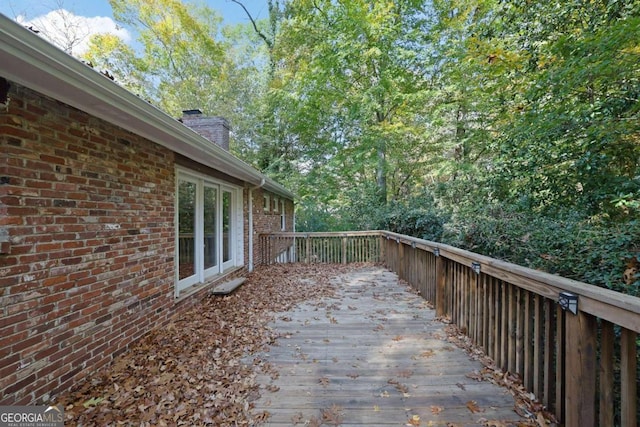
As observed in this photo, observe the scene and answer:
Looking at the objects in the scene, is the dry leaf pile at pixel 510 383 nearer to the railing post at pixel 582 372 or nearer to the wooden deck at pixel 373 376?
the wooden deck at pixel 373 376

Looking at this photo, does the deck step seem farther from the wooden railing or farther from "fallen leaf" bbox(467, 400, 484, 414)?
"fallen leaf" bbox(467, 400, 484, 414)

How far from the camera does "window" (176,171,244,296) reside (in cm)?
441

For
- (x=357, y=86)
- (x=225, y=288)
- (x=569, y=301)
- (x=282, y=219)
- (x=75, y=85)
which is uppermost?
(x=357, y=86)

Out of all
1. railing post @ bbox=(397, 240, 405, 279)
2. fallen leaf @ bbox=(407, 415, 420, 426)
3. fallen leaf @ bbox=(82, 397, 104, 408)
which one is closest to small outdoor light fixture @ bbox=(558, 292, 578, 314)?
fallen leaf @ bbox=(407, 415, 420, 426)

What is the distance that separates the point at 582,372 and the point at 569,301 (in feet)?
1.32

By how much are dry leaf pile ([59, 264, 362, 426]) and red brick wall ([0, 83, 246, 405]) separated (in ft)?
0.79

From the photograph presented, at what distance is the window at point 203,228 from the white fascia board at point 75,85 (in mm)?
1342

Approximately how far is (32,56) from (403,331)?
4.00 metres

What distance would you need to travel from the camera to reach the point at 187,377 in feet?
8.45

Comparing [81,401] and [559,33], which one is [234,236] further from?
[559,33]

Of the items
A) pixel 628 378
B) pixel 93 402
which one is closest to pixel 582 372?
pixel 628 378

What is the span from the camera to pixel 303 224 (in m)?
13.9

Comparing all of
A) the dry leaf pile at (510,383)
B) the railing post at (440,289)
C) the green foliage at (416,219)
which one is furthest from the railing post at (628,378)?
the green foliage at (416,219)

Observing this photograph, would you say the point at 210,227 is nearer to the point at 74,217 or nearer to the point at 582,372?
the point at 74,217
